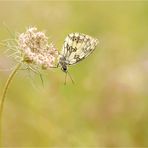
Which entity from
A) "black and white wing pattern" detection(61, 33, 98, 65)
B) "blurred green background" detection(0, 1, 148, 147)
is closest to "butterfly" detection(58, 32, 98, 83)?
"black and white wing pattern" detection(61, 33, 98, 65)

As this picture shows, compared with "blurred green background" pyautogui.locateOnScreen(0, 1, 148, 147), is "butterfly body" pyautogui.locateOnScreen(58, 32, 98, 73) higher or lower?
higher

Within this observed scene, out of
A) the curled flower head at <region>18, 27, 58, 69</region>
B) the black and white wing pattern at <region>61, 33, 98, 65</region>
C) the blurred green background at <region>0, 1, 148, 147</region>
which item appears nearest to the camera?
the curled flower head at <region>18, 27, 58, 69</region>

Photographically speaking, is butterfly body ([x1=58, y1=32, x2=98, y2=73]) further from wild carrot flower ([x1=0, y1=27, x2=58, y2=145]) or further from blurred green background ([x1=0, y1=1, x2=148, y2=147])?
blurred green background ([x1=0, y1=1, x2=148, y2=147])

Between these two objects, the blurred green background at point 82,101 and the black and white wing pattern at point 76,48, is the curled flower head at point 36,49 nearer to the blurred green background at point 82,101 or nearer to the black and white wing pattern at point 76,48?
the black and white wing pattern at point 76,48

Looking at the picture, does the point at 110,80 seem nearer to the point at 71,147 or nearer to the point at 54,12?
the point at 71,147

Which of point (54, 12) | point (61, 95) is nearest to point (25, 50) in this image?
point (61, 95)

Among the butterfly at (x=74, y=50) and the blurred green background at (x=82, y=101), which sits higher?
the butterfly at (x=74, y=50)

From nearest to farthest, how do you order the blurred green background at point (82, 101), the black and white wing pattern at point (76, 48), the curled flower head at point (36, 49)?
the curled flower head at point (36, 49)
the black and white wing pattern at point (76, 48)
the blurred green background at point (82, 101)

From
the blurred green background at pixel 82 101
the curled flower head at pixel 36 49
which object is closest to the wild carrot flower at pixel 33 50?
the curled flower head at pixel 36 49
